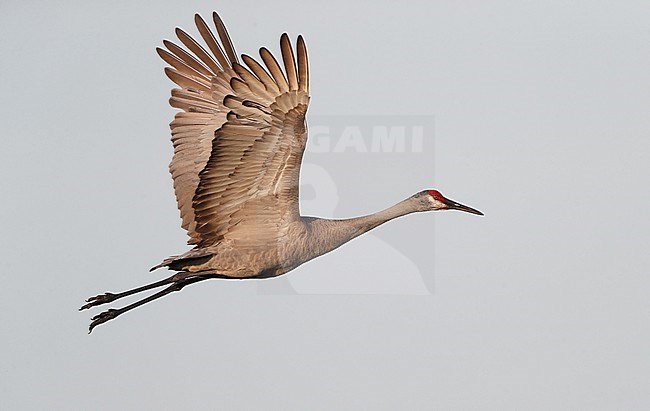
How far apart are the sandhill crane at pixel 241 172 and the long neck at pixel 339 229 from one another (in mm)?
14

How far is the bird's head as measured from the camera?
15600mm

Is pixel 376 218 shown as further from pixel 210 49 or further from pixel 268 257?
pixel 210 49

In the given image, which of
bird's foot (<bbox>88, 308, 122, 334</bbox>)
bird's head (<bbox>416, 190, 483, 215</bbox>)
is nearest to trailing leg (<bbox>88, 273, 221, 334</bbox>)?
bird's foot (<bbox>88, 308, 122, 334</bbox>)

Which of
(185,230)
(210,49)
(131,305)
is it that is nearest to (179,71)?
(210,49)

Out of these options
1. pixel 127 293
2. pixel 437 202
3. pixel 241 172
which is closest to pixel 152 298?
pixel 127 293

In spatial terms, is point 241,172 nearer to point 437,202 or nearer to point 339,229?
point 339,229

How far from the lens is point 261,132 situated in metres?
13.5

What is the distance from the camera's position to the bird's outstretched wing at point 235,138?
13.3 metres

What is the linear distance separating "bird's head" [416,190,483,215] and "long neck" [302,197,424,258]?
46 centimetres

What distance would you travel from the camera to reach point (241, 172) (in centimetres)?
1389

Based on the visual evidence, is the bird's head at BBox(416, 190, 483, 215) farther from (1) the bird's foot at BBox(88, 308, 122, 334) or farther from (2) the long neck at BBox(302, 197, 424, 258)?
(1) the bird's foot at BBox(88, 308, 122, 334)

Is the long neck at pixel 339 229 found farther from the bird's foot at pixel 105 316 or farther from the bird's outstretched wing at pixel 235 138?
the bird's foot at pixel 105 316

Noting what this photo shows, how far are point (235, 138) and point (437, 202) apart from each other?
10.5 feet

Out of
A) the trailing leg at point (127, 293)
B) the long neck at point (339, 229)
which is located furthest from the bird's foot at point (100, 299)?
the long neck at point (339, 229)
